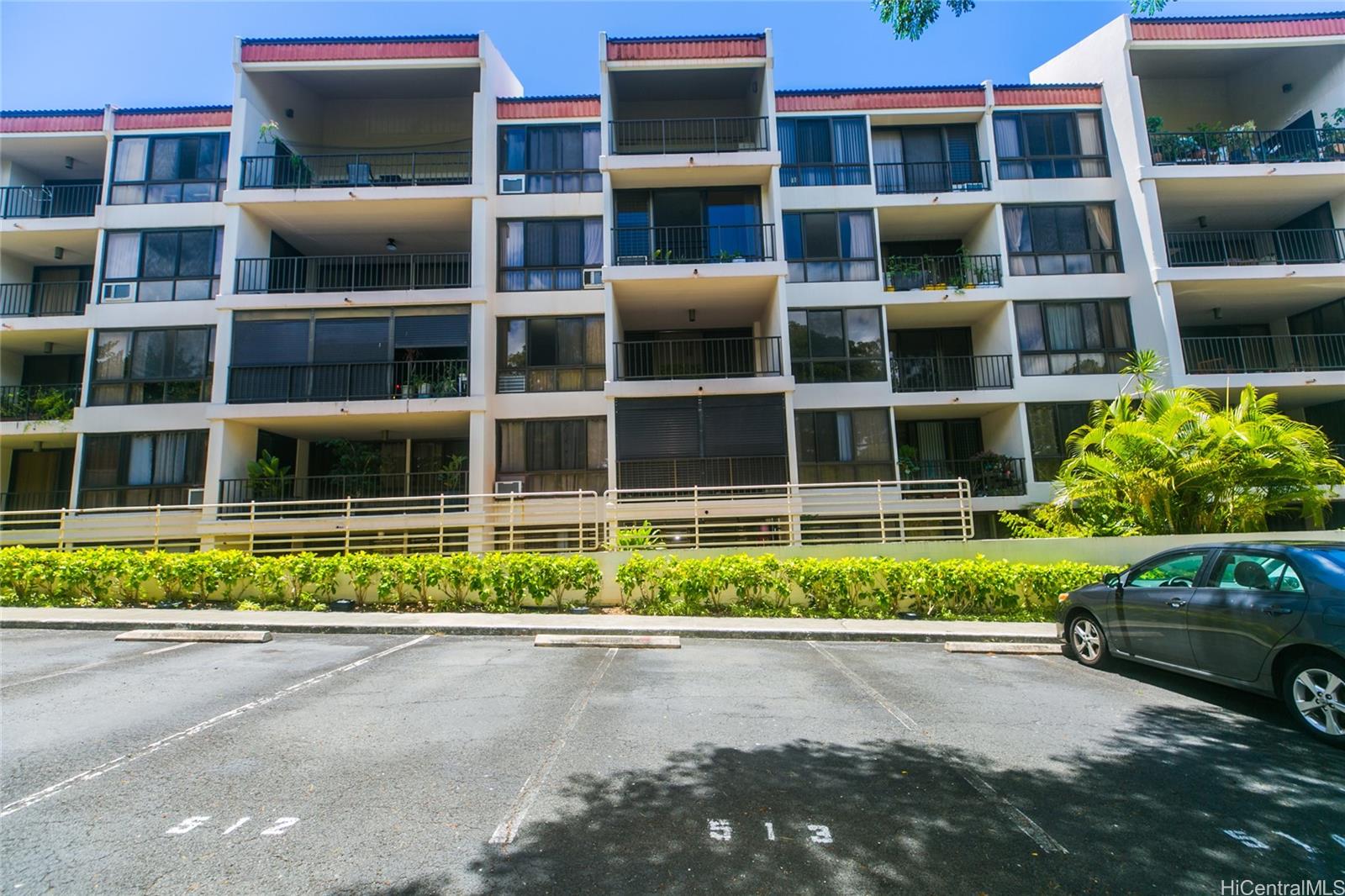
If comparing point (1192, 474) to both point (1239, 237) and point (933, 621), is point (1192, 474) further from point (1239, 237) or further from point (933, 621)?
point (1239, 237)

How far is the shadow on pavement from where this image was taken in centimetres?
315

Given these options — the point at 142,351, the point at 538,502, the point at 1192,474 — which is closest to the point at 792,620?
the point at 538,502

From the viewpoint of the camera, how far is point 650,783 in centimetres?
430

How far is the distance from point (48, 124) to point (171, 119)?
3.39m

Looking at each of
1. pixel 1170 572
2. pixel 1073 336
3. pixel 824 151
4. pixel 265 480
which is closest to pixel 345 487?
pixel 265 480

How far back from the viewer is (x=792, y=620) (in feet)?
35.7

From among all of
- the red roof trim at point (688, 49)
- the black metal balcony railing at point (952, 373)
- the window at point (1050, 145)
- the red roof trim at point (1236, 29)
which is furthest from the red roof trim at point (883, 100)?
the black metal balcony railing at point (952, 373)

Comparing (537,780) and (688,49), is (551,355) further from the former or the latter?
(537,780)

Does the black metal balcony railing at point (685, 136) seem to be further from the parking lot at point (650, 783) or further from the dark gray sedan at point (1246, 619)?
the parking lot at point (650, 783)

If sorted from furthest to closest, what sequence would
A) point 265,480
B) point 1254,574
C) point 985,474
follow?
point 985,474 → point 265,480 → point 1254,574

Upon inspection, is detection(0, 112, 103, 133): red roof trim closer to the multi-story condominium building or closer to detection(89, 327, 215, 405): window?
the multi-story condominium building

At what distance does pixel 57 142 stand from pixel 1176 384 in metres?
32.0

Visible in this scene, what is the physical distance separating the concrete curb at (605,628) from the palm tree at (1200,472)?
4526mm

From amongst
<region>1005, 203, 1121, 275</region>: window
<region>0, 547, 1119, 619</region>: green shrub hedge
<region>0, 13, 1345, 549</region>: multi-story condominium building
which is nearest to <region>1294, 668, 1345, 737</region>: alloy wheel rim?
<region>0, 547, 1119, 619</region>: green shrub hedge
